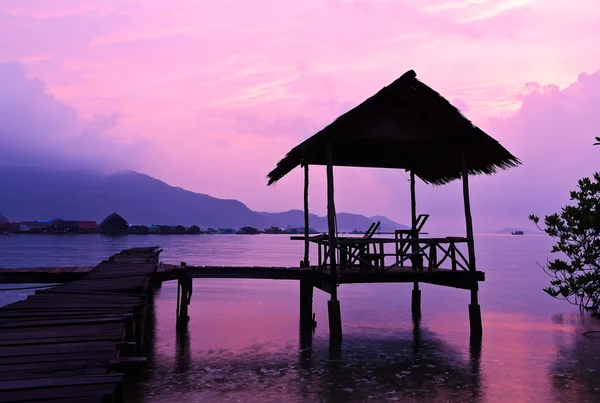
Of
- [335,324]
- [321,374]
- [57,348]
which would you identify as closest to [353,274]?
[335,324]

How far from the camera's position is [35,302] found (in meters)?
9.10

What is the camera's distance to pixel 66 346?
5.80m

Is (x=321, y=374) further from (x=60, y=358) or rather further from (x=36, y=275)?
(x=36, y=275)

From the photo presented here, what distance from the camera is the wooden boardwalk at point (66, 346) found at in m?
4.32

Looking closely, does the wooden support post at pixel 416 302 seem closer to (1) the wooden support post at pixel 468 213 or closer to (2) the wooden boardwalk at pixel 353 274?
(2) the wooden boardwalk at pixel 353 274

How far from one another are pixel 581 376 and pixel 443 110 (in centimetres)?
741

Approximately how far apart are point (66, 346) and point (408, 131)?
424 inches

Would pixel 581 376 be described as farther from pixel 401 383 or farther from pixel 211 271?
pixel 211 271

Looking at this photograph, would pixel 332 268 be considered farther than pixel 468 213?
No

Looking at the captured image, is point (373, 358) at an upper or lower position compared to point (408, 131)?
lower

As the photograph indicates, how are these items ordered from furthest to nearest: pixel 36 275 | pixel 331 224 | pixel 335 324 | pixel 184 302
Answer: pixel 184 302 < pixel 36 275 < pixel 335 324 < pixel 331 224

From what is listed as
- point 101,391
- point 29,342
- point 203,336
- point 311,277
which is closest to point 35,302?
point 29,342

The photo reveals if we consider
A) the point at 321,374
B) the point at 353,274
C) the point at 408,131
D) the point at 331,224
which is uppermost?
the point at 408,131

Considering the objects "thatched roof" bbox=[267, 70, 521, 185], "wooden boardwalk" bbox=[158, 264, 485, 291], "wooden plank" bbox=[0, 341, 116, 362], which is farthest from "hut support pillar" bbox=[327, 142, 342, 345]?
"wooden plank" bbox=[0, 341, 116, 362]
